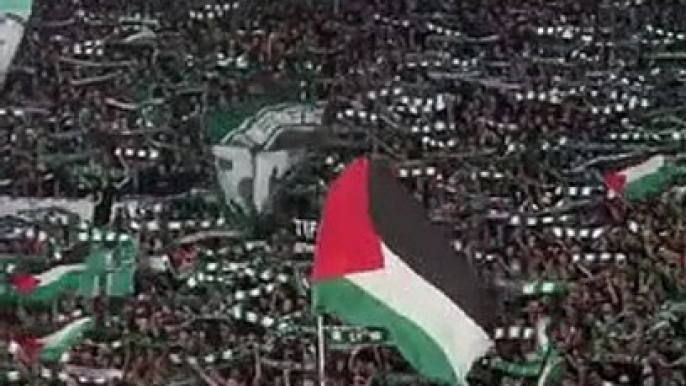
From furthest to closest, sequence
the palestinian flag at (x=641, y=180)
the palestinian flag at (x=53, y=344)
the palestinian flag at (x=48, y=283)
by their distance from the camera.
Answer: the palestinian flag at (x=641, y=180), the palestinian flag at (x=48, y=283), the palestinian flag at (x=53, y=344)

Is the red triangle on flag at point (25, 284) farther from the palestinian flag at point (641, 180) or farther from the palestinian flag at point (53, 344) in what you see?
the palestinian flag at point (641, 180)

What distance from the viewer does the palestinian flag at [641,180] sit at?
13.7 meters

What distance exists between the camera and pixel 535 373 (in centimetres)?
1059

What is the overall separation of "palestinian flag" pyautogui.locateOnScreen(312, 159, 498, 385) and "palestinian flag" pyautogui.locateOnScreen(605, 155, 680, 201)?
16.5 ft

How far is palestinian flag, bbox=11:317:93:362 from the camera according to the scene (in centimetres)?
1112

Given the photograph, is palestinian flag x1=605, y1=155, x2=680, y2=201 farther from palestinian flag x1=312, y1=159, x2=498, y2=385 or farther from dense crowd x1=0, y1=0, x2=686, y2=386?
palestinian flag x1=312, y1=159, x2=498, y2=385

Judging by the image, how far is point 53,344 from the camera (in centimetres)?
1122

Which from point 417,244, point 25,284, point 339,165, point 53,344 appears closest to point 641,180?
point 339,165

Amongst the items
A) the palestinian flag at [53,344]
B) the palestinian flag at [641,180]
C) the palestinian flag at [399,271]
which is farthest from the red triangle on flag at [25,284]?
the palestinian flag at [641,180]

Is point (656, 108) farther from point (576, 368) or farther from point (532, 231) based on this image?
point (576, 368)

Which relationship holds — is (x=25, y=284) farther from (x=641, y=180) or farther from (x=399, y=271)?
(x=641, y=180)

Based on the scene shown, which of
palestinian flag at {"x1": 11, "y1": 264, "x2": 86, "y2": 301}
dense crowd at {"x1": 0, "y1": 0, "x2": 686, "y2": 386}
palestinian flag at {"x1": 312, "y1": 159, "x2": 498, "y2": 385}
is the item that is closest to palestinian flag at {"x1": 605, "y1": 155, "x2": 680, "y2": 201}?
dense crowd at {"x1": 0, "y1": 0, "x2": 686, "y2": 386}

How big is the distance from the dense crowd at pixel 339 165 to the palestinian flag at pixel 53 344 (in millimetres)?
52

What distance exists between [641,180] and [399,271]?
563 cm
